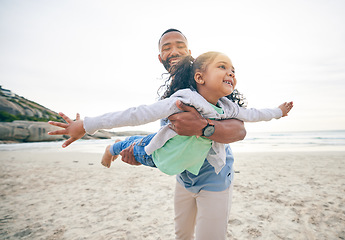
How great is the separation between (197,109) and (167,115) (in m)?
0.28

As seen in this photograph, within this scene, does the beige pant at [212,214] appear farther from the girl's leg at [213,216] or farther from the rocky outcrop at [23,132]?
the rocky outcrop at [23,132]

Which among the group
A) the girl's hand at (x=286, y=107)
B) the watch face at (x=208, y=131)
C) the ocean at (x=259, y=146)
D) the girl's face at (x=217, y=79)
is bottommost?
the ocean at (x=259, y=146)

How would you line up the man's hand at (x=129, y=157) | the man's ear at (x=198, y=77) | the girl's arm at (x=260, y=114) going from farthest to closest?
1. the man's hand at (x=129, y=157)
2. the girl's arm at (x=260, y=114)
3. the man's ear at (x=198, y=77)

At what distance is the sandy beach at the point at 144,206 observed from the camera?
2771mm

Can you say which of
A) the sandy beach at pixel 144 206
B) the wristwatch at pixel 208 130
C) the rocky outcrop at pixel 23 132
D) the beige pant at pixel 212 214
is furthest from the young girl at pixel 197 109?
the rocky outcrop at pixel 23 132

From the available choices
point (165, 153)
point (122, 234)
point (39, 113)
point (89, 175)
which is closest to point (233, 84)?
point (165, 153)

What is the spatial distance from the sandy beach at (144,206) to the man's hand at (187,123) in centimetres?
201

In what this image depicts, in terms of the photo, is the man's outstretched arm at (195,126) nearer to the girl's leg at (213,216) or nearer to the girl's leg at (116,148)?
the girl's leg at (213,216)

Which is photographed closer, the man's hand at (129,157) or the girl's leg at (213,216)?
the girl's leg at (213,216)

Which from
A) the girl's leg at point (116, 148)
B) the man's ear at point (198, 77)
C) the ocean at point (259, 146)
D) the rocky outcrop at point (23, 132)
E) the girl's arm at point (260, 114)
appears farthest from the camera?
the rocky outcrop at point (23, 132)

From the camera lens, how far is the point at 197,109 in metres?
1.60

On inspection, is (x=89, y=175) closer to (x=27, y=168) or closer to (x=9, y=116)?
(x=27, y=168)

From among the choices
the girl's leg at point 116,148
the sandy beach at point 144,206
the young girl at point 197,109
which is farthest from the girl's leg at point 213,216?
the sandy beach at point 144,206

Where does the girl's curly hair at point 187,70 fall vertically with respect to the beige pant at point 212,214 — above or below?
above
